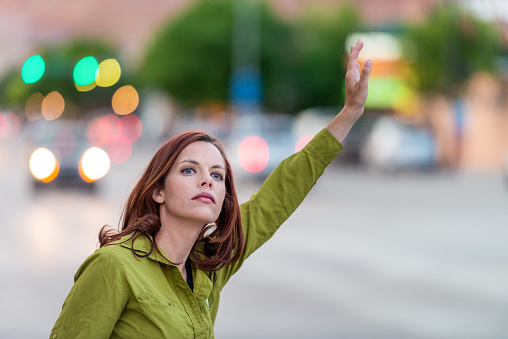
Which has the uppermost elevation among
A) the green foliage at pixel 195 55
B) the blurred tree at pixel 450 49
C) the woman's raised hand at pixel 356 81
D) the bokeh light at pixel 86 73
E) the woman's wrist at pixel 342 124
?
the green foliage at pixel 195 55

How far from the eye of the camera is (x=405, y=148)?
32.1m

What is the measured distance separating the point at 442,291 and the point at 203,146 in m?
7.08

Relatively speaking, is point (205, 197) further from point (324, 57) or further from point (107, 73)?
point (324, 57)

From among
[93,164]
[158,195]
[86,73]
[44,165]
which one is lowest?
[158,195]

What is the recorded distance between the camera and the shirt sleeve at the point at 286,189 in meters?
3.29

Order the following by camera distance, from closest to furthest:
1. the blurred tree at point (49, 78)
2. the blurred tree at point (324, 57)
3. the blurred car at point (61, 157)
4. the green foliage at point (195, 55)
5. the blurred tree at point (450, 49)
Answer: the blurred tree at point (49, 78) → the blurred car at point (61, 157) → the blurred tree at point (450, 49) → the blurred tree at point (324, 57) → the green foliage at point (195, 55)

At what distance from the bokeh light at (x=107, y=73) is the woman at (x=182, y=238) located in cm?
309

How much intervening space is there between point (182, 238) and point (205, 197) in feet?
0.49

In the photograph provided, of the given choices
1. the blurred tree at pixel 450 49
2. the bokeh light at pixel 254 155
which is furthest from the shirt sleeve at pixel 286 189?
the blurred tree at pixel 450 49

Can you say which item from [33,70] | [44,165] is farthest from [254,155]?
[33,70]

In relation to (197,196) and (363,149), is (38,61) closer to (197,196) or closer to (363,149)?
(197,196)

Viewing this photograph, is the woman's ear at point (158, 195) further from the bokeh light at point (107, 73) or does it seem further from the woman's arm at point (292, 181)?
the bokeh light at point (107, 73)

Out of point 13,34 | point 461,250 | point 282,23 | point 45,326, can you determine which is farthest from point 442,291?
point 282,23

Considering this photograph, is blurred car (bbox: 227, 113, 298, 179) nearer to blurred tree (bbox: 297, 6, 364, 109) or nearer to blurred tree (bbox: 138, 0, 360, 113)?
blurred tree (bbox: 138, 0, 360, 113)
